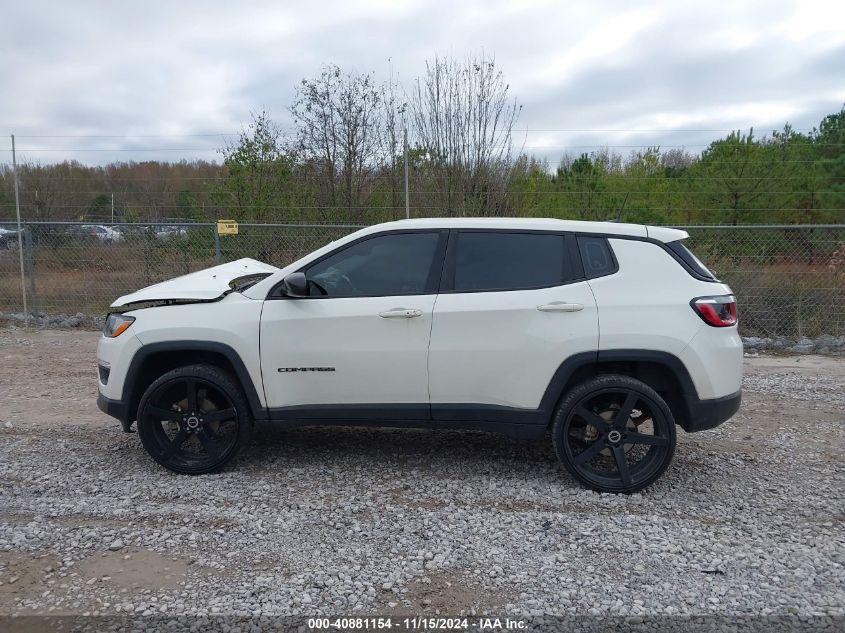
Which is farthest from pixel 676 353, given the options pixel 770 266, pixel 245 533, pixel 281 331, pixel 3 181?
pixel 3 181

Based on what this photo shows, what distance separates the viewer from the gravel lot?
10.3ft

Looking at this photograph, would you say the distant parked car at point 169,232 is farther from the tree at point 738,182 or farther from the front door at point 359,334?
the tree at point 738,182

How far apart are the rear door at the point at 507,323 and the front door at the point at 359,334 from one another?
14cm

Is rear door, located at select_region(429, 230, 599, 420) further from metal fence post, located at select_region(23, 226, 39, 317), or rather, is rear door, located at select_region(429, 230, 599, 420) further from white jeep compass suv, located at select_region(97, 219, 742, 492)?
metal fence post, located at select_region(23, 226, 39, 317)

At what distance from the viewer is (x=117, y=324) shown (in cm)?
461

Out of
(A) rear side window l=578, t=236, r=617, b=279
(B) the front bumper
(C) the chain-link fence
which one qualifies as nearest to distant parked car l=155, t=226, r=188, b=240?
(C) the chain-link fence

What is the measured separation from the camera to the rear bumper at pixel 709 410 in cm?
423

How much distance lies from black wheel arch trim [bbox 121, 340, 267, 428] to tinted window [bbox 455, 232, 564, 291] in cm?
157

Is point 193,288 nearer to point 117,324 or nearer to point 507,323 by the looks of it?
point 117,324

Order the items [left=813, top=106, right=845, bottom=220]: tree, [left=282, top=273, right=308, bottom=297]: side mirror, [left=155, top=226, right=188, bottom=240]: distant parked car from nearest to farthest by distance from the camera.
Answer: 1. [left=282, top=273, right=308, bottom=297]: side mirror
2. [left=155, top=226, right=188, bottom=240]: distant parked car
3. [left=813, top=106, right=845, bottom=220]: tree

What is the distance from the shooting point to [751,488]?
4.46 m

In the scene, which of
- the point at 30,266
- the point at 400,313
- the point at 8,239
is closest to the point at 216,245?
the point at 30,266

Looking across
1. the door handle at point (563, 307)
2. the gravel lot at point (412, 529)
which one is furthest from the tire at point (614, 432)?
the door handle at point (563, 307)

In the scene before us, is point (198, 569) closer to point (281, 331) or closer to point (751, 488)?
point (281, 331)
